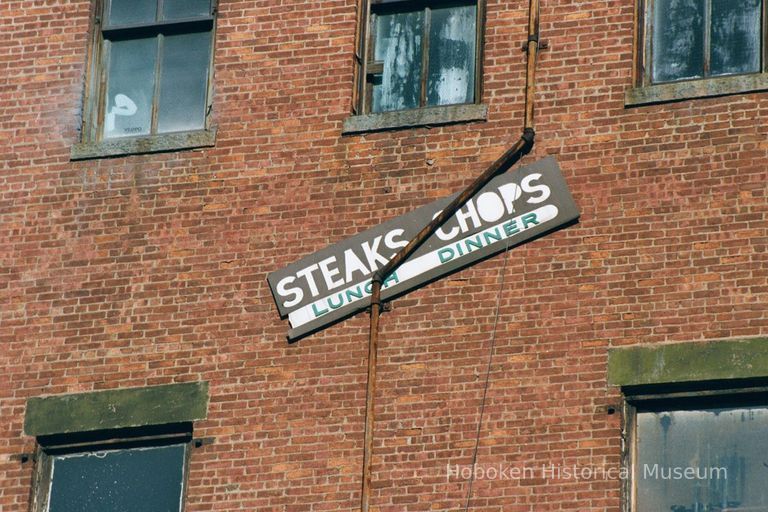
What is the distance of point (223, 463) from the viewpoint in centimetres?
1638

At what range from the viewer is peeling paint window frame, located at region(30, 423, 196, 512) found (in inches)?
658

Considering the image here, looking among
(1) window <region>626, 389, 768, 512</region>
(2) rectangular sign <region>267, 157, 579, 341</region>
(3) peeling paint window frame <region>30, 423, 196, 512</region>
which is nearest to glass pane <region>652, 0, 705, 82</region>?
(2) rectangular sign <region>267, 157, 579, 341</region>

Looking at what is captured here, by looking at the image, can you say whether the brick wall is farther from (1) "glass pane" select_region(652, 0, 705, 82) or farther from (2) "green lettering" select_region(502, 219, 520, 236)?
(1) "glass pane" select_region(652, 0, 705, 82)

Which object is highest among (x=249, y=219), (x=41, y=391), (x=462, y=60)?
(x=462, y=60)

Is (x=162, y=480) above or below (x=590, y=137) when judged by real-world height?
below

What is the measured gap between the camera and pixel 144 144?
17.7 meters

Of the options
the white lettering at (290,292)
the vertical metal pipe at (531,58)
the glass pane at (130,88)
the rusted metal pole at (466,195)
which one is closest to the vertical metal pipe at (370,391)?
the rusted metal pole at (466,195)

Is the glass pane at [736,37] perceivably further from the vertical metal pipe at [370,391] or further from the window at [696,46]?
the vertical metal pipe at [370,391]

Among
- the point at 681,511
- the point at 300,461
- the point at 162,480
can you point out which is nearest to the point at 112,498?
the point at 162,480

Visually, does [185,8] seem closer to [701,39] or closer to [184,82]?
[184,82]

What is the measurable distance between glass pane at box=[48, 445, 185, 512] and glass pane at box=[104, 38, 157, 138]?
9.71 ft

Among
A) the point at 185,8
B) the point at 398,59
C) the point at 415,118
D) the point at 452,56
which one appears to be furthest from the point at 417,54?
the point at 185,8

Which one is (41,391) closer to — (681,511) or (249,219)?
(249,219)

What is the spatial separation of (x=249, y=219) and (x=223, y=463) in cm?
213
